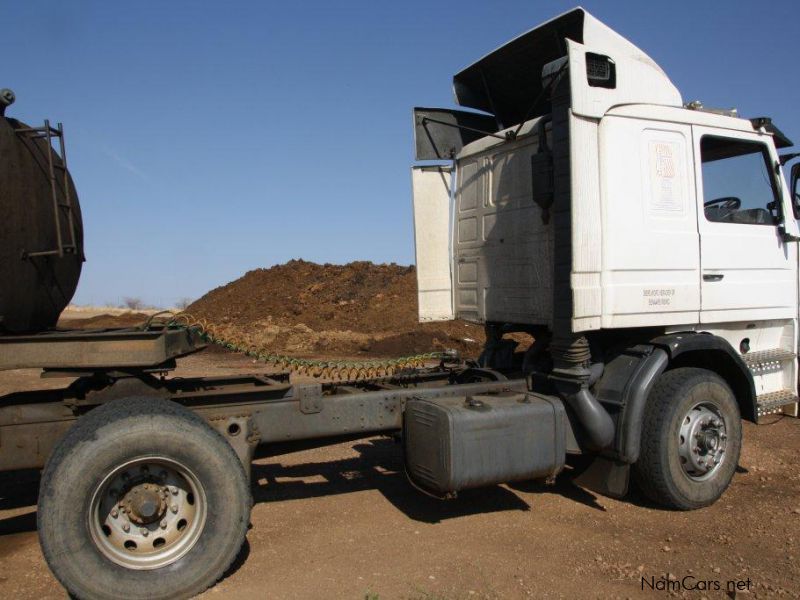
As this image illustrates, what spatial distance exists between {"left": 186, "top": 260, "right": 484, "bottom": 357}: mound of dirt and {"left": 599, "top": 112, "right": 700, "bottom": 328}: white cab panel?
32.4ft

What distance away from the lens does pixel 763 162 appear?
5.62 m

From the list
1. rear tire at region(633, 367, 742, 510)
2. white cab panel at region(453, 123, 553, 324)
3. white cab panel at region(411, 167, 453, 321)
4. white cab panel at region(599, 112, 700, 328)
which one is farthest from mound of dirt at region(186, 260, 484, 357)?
white cab panel at region(599, 112, 700, 328)

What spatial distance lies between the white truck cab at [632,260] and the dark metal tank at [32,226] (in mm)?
3267

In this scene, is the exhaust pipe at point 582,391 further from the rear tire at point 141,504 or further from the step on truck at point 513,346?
the rear tire at point 141,504

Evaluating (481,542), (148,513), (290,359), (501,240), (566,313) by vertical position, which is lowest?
(481,542)

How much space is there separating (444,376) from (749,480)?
2.86 metres

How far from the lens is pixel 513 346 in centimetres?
591

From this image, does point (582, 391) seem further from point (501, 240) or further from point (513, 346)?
point (501, 240)

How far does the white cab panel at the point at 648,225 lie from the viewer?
4625 mm

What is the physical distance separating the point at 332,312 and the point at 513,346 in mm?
17366

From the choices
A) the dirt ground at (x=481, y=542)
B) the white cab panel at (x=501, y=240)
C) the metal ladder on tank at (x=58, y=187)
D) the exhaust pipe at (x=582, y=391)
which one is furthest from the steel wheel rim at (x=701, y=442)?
the metal ladder on tank at (x=58, y=187)

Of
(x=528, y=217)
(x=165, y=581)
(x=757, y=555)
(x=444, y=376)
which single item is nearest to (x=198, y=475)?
(x=165, y=581)

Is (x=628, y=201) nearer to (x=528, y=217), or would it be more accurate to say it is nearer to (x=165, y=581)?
(x=528, y=217)

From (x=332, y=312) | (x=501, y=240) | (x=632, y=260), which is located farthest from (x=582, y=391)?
(x=332, y=312)
